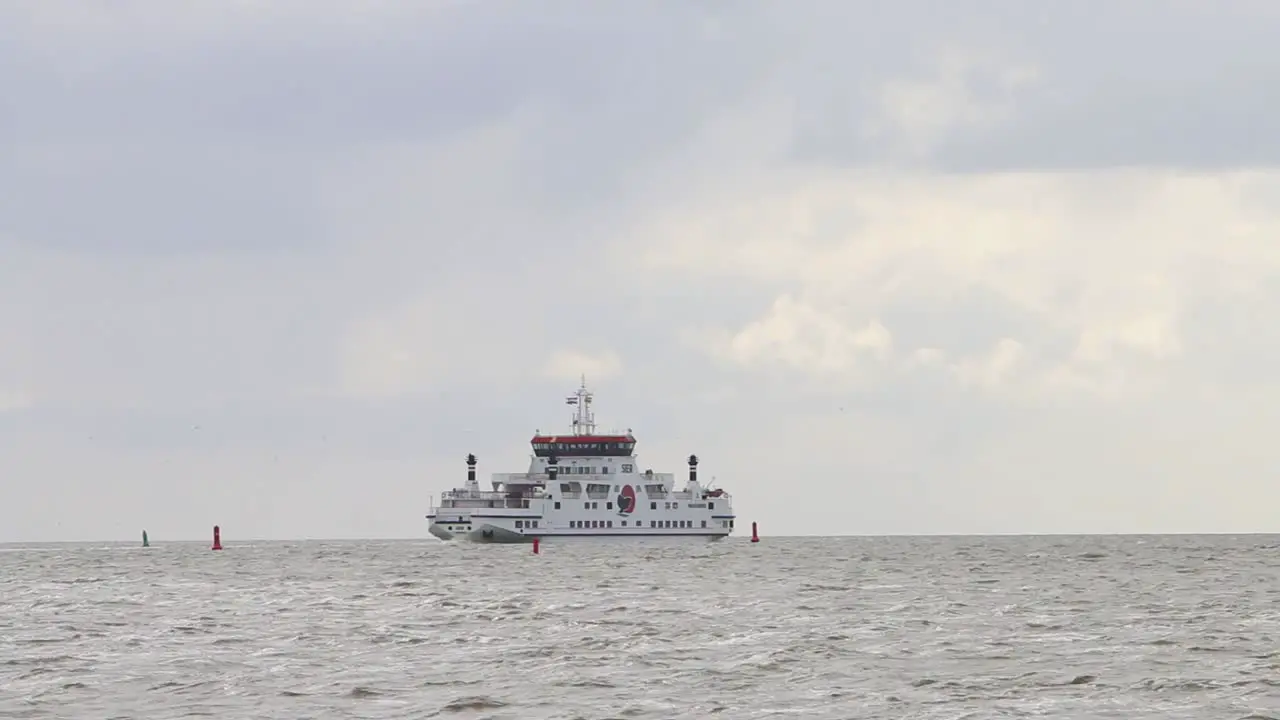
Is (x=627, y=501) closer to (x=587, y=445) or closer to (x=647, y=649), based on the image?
(x=587, y=445)

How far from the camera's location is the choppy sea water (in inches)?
1372

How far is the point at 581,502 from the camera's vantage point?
14988 centimetres

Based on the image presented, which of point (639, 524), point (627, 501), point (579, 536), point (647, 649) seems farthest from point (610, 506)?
point (647, 649)

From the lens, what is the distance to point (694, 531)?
153625 millimetres

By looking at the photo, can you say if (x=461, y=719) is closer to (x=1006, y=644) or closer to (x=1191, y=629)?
(x=1006, y=644)

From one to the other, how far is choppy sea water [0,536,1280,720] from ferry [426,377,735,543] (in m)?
63.1

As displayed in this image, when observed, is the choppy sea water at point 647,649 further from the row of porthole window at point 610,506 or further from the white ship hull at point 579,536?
the row of porthole window at point 610,506

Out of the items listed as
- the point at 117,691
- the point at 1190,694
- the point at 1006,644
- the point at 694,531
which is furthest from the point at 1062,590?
the point at 694,531

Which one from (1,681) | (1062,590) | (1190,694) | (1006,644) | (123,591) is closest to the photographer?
(1190,694)

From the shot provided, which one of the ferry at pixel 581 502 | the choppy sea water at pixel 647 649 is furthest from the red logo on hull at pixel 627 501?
the choppy sea water at pixel 647 649

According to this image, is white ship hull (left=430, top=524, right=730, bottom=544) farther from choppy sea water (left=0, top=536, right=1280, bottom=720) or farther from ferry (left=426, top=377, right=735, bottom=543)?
choppy sea water (left=0, top=536, right=1280, bottom=720)

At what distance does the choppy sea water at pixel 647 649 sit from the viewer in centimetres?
3484

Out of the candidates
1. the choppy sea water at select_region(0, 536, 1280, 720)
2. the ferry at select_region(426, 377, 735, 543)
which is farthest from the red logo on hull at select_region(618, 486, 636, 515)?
the choppy sea water at select_region(0, 536, 1280, 720)

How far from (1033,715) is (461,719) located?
32.3 ft
